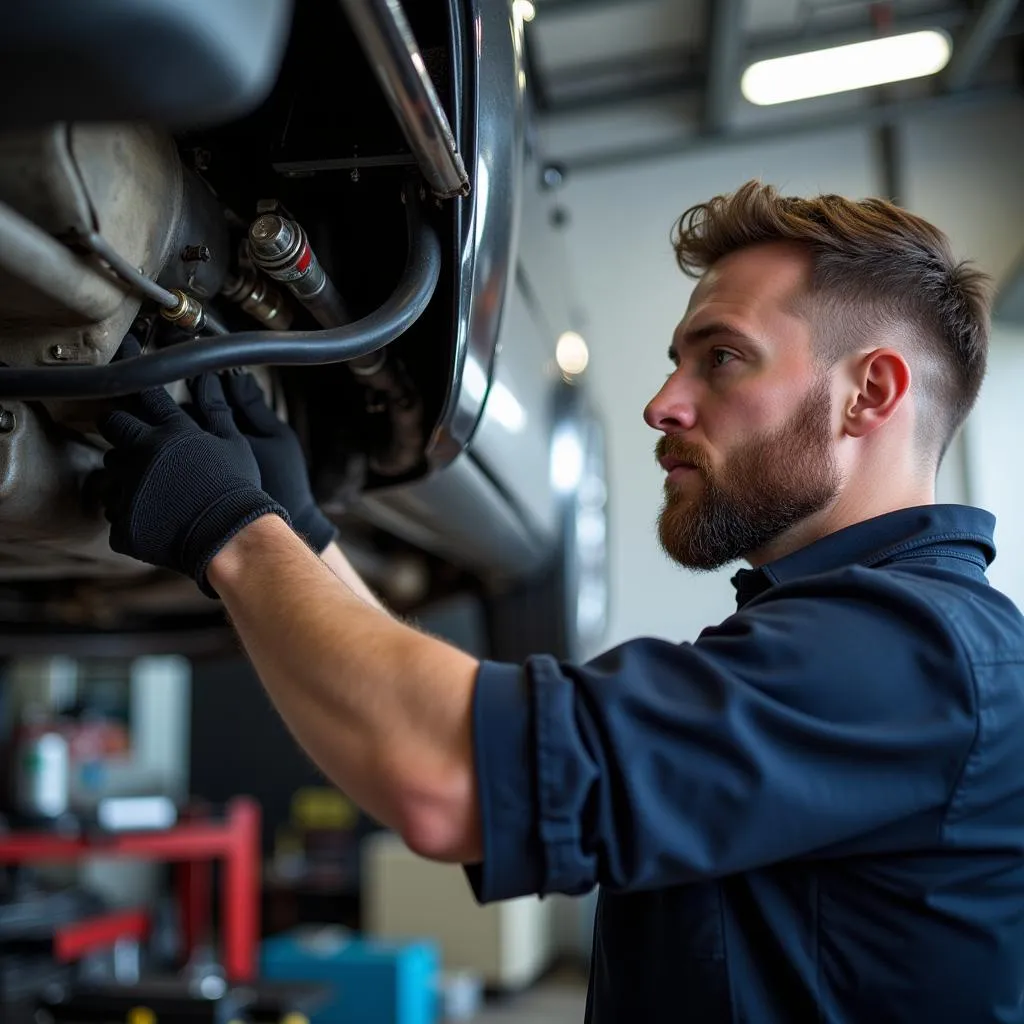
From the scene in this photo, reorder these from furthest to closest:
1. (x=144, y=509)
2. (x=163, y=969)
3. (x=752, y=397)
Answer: (x=163, y=969)
(x=752, y=397)
(x=144, y=509)

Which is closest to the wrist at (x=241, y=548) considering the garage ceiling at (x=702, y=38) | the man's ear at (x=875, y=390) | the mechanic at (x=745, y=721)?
the mechanic at (x=745, y=721)

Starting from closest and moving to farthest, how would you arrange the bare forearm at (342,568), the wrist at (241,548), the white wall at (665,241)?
the wrist at (241,548)
the bare forearm at (342,568)
the white wall at (665,241)

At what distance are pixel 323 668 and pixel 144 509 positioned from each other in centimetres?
19

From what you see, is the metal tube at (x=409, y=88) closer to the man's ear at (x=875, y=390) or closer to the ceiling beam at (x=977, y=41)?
the man's ear at (x=875, y=390)

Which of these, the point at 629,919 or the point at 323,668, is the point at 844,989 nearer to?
the point at 629,919

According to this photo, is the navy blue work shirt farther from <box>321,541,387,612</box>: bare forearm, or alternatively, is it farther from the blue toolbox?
the blue toolbox

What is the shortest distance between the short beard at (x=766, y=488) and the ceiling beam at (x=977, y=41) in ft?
9.87

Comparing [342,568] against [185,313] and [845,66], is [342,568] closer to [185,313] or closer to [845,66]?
[185,313]

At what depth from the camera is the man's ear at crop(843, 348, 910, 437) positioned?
0.81 meters

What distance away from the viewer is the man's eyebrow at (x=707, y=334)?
82 centimetres

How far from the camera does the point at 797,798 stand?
583mm

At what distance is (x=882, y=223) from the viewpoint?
866mm

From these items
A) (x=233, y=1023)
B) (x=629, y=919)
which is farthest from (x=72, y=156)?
(x=233, y=1023)

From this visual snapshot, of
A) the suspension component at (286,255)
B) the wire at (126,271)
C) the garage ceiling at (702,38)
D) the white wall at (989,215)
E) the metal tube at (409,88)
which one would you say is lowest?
the wire at (126,271)
